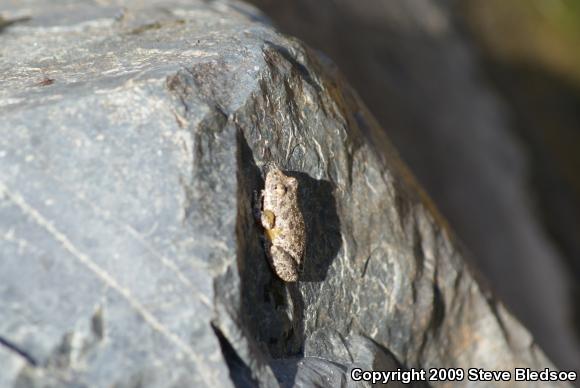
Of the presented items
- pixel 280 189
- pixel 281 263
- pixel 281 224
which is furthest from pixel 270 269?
pixel 280 189

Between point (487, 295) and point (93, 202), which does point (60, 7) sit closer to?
point (93, 202)

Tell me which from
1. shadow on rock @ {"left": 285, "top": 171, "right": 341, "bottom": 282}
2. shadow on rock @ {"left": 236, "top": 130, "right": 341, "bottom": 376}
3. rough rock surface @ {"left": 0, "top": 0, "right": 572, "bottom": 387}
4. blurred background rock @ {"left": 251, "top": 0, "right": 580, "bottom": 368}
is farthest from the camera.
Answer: blurred background rock @ {"left": 251, "top": 0, "right": 580, "bottom": 368}

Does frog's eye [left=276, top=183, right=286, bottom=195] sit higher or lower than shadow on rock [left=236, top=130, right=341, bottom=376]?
higher

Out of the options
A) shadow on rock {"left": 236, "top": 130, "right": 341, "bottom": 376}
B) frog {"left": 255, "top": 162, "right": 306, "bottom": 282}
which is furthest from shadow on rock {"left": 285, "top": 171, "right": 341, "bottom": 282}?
frog {"left": 255, "top": 162, "right": 306, "bottom": 282}

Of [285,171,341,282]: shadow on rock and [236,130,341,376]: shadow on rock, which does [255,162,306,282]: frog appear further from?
[285,171,341,282]: shadow on rock

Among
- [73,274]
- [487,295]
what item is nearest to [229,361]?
[73,274]

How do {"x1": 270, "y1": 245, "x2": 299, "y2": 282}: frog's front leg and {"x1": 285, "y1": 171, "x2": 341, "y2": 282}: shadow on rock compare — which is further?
{"x1": 285, "y1": 171, "x2": 341, "y2": 282}: shadow on rock

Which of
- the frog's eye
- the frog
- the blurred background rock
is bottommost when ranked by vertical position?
the blurred background rock
